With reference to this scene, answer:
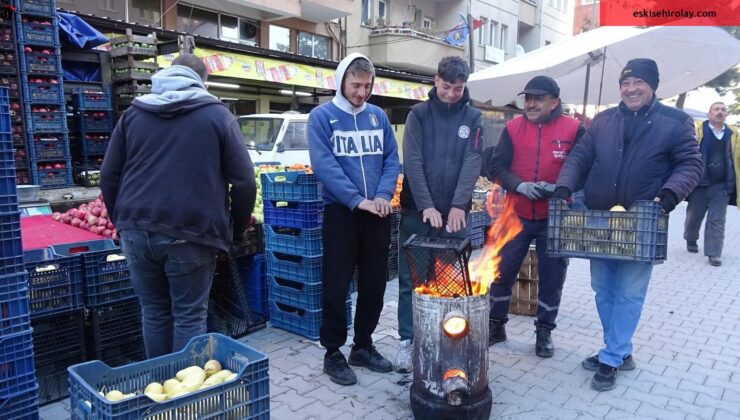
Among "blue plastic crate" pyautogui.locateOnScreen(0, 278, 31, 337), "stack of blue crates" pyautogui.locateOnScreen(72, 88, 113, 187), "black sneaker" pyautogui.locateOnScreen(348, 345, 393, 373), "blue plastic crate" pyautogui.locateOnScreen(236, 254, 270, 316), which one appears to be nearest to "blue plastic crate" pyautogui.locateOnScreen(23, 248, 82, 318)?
"blue plastic crate" pyautogui.locateOnScreen(0, 278, 31, 337)

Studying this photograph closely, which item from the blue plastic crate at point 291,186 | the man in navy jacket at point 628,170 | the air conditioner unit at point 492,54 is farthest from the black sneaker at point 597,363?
the air conditioner unit at point 492,54

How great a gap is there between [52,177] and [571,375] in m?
7.20

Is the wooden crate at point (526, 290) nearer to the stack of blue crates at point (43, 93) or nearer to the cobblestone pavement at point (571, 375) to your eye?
the cobblestone pavement at point (571, 375)

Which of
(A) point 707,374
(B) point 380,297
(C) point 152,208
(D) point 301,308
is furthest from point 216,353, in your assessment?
(A) point 707,374

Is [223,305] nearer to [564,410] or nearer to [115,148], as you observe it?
[115,148]

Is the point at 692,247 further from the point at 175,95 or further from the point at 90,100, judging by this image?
the point at 90,100

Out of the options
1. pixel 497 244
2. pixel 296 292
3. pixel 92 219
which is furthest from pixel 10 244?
pixel 497 244

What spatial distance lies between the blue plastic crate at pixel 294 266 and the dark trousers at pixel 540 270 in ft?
4.99

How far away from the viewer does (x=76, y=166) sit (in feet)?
26.8

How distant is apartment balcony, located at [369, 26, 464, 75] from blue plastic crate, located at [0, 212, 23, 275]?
1754 centimetres

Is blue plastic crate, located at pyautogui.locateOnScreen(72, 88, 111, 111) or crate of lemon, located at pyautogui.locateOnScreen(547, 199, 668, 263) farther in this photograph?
blue plastic crate, located at pyautogui.locateOnScreen(72, 88, 111, 111)

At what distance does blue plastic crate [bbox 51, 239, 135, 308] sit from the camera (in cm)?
361

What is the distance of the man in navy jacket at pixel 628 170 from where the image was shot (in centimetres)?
352

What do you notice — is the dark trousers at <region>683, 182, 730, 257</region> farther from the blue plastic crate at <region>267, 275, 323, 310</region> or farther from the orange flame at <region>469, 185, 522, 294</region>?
the blue plastic crate at <region>267, 275, 323, 310</region>
